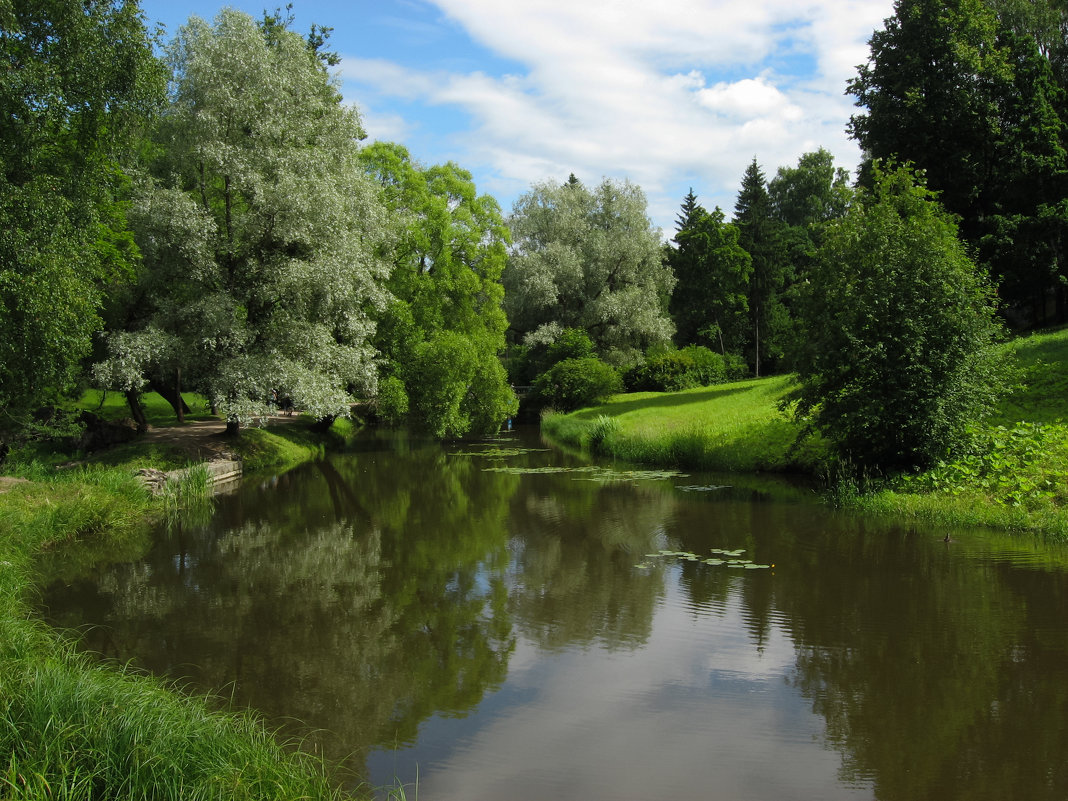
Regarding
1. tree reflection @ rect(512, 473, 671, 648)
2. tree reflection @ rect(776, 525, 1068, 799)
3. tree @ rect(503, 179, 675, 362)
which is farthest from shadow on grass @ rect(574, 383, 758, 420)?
tree reflection @ rect(776, 525, 1068, 799)

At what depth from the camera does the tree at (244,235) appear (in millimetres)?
19906

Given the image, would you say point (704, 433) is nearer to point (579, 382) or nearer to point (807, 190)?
point (579, 382)

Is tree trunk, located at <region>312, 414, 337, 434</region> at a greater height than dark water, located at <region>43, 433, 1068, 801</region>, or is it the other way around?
tree trunk, located at <region>312, 414, 337, 434</region>

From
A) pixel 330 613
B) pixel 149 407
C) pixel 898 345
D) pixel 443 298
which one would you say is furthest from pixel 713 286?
pixel 330 613

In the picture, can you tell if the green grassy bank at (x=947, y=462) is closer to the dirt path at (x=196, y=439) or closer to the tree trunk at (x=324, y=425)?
the tree trunk at (x=324, y=425)

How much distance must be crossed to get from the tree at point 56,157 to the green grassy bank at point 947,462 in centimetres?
1514

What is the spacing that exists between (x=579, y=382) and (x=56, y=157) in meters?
25.0

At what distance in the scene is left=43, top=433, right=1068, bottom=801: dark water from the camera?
18.3ft

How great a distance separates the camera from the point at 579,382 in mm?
36906

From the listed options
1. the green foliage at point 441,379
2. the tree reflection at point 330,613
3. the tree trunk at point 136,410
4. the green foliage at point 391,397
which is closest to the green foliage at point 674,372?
the green foliage at point 441,379

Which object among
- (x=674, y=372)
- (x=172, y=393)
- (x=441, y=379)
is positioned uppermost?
(x=674, y=372)

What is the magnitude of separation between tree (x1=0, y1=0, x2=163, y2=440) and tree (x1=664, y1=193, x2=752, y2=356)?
40.0 metres

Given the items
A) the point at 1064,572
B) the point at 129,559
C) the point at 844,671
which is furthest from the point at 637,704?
the point at 129,559

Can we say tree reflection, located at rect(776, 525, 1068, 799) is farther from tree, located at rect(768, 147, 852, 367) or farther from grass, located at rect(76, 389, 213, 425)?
tree, located at rect(768, 147, 852, 367)
